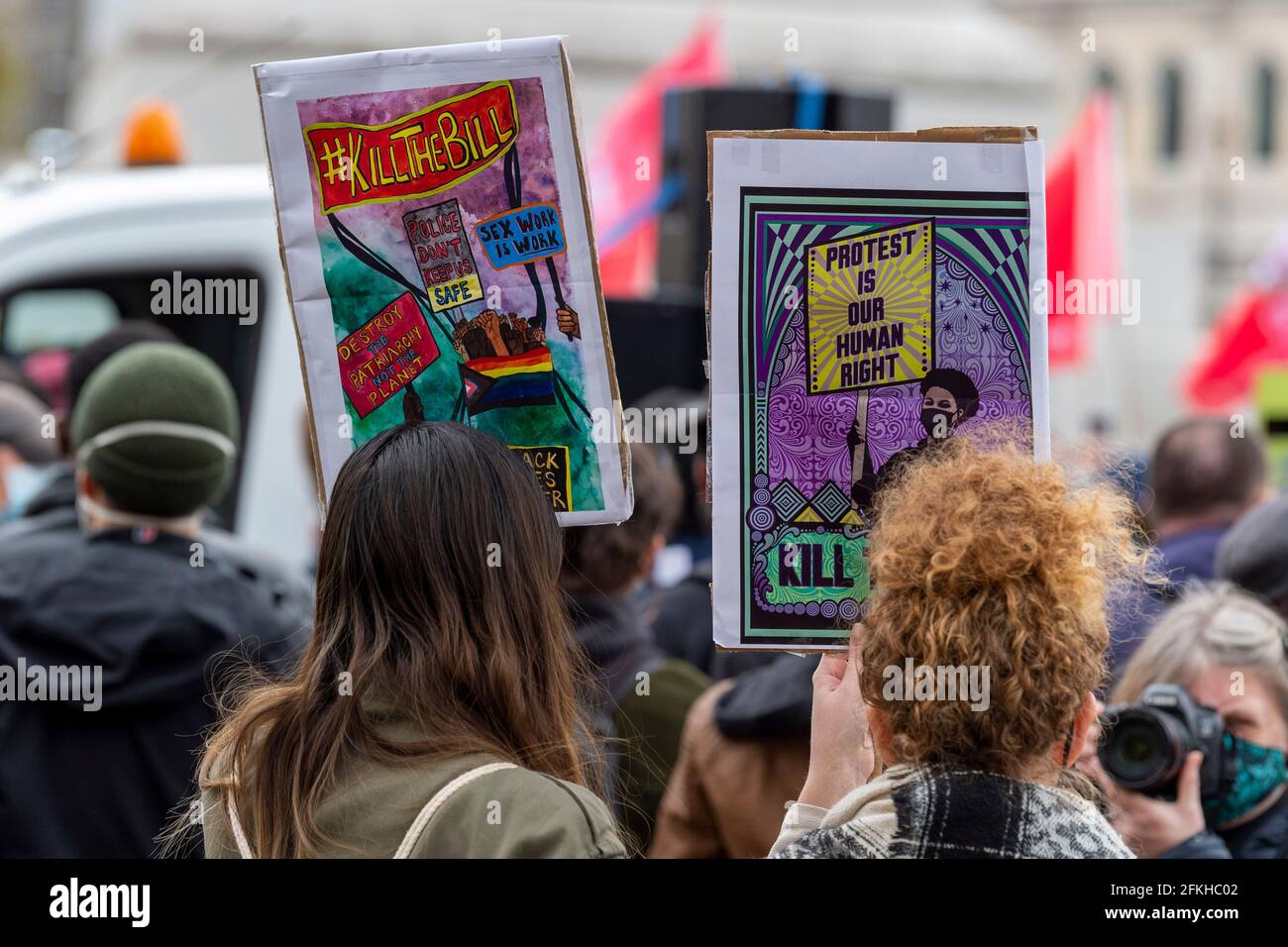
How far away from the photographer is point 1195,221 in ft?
144

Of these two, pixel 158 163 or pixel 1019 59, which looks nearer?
pixel 158 163

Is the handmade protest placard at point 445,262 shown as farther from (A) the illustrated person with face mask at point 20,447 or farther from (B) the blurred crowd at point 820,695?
(A) the illustrated person with face mask at point 20,447

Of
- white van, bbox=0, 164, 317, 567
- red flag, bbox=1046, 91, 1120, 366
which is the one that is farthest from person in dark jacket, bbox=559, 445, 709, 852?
red flag, bbox=1046, 91, 1120, 366

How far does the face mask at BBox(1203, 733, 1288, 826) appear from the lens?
2.49m

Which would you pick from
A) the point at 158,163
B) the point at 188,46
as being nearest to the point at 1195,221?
the point at 188,46

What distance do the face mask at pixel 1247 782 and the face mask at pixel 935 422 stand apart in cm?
94

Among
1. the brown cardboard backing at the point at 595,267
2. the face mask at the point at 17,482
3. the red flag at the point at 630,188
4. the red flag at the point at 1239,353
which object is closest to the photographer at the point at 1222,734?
the brown cardboard backing at the point at 595,267

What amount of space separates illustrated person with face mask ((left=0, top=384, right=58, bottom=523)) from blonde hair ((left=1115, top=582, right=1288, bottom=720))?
307 centimetres

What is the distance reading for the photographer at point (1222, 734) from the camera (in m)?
2.37

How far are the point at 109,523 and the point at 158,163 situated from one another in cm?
287

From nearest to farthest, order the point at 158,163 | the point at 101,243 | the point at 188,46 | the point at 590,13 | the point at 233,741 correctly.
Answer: the point at 233,741, the point at 101,243, the point at 158,163, the point at 188,46, the point at 590,13

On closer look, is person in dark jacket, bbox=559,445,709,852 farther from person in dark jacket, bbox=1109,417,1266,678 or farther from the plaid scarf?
person in dark jacket, bbox=1109,417,1266,678
